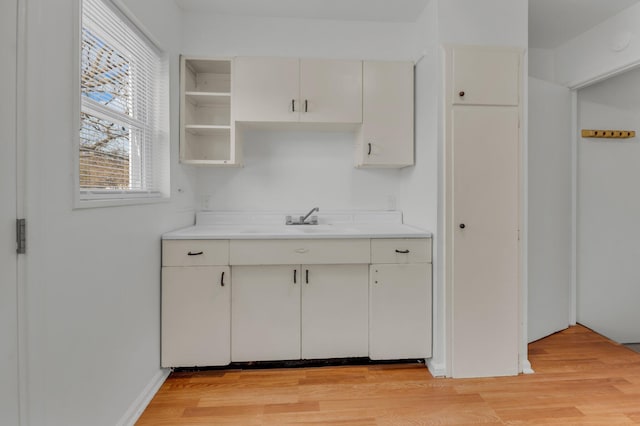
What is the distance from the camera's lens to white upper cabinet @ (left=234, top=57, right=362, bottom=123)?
231cm

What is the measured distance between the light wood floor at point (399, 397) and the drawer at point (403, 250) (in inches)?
29.0

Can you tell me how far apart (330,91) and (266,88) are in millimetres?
463

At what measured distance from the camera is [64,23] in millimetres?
1178

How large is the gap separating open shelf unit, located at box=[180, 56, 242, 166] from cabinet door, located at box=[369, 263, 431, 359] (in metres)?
1.39

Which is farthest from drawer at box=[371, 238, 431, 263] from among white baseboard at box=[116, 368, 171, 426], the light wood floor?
white baseboard at box=[116, 368, 171, 426]

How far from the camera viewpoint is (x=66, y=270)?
46.8 inches

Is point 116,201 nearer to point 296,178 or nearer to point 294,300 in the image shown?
point 294,300

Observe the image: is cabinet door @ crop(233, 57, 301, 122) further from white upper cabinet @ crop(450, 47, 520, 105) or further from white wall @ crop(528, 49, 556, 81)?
white wall @ crop(528, 49, 556, 81)

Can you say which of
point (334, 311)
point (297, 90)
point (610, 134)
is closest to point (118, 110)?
point (297, 90)

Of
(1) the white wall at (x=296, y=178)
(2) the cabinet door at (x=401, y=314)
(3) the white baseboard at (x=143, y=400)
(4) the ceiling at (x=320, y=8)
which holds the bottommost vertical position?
(3) the white baseboard at (x=143, y=400)

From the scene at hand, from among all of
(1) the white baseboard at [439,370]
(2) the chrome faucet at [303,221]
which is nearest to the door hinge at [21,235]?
(2) the chrome faucet at [303,221]

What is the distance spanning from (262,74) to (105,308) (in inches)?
69.1

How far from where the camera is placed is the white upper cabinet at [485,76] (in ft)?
6.63

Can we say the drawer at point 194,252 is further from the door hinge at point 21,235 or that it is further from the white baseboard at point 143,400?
the door hinge at point 21,235
